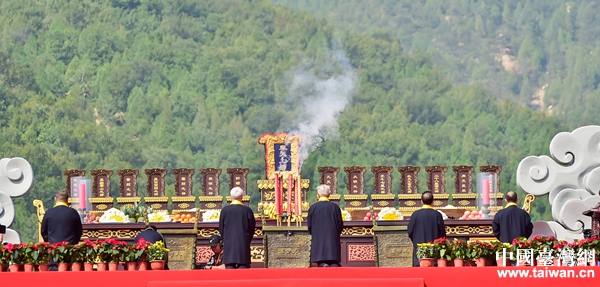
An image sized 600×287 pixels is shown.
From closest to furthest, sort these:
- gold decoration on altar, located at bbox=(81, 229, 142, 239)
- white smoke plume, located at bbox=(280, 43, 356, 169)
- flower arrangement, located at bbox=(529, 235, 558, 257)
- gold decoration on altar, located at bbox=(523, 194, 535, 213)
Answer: flower arrangement, located at bbox=(529, 235, 558, 257)
gold decoration on altar, located at bbox=(81, 229, 142, 239)
gold decoration on altar, located at bbox=(523, 194, 535, 213)
white smoke plume, located at bbox=(280, 43, 356, 169)

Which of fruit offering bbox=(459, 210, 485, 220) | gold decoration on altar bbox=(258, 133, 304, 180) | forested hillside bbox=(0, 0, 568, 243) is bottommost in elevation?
fruit offering bbox=(459, 210, 485, 220)

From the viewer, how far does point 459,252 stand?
51.5 feet

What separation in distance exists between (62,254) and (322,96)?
63458 mm

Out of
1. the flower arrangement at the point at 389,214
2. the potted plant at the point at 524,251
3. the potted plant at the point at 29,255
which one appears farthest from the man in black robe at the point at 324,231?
the flower arrangement at the point at 389,214

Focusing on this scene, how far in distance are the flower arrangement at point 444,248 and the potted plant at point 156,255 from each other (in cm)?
313

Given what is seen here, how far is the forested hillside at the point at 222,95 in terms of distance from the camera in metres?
68.2

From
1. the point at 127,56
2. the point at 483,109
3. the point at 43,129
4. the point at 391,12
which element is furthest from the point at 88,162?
the point at 391,12

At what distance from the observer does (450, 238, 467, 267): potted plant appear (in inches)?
617

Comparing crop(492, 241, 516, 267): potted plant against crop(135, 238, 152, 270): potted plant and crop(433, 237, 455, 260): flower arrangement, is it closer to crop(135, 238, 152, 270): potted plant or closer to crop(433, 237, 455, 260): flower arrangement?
crop(433, 237, 455, 260): flower arrangement

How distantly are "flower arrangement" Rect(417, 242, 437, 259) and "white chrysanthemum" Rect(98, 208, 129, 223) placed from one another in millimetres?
6677

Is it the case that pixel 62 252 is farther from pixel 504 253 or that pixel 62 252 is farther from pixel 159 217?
pixel 159 217

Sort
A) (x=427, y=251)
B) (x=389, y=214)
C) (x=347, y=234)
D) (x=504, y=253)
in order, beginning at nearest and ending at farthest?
1. (x=504, y=253)
2. (x=427, y=251)
3. (x=347, y=234)
4. (x=389, y=214)

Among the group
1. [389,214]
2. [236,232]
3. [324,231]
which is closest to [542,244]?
[324,231]

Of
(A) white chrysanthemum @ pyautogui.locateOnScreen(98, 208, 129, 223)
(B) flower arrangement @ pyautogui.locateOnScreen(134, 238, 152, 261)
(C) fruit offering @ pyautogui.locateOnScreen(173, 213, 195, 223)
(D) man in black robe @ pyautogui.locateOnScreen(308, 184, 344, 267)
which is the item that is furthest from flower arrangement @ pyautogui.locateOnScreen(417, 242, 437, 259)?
(A) white chrysanthemum @ pyautogui.locateOnScreen(98, 208, 129, 223)
